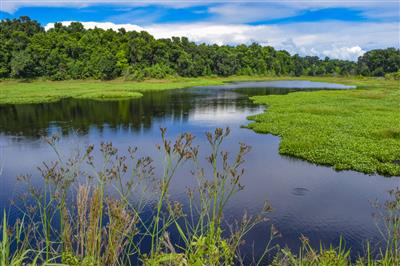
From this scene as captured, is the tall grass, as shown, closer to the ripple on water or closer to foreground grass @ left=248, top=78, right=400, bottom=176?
the ripple on water

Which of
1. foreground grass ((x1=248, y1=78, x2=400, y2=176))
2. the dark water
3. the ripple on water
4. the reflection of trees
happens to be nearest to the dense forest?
the reflection of trees

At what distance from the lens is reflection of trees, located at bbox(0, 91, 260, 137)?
36881mm

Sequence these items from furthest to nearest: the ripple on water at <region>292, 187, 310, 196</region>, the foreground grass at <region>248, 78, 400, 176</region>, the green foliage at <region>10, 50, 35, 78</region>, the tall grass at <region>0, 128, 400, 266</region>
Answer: the green foliage at <region>10, 50, 35, 78</region> < the foreground grass at <region>248, 78, 400, 176</region> < the ripple on water at <region>292, 187, 310, 196</region> < the tall grass at <region>0, 128, 400, 266</region>

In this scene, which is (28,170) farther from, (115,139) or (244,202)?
(244,202)

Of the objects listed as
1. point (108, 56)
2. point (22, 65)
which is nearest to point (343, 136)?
point (22, 65)

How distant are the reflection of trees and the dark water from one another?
113mm

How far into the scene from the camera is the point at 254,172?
73.2 ft

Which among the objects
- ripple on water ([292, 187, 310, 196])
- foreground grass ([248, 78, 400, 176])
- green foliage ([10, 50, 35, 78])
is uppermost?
green foliage ([10, 50, 35, 78])

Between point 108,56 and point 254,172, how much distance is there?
10410cm

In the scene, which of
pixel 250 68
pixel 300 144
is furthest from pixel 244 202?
pixel 250 68

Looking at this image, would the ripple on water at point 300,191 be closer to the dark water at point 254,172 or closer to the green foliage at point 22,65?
the dark water at point 254,172

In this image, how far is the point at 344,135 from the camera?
95.5 feet

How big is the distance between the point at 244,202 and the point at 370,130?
18.5 m

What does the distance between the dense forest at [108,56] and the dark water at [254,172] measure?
2715 inches
